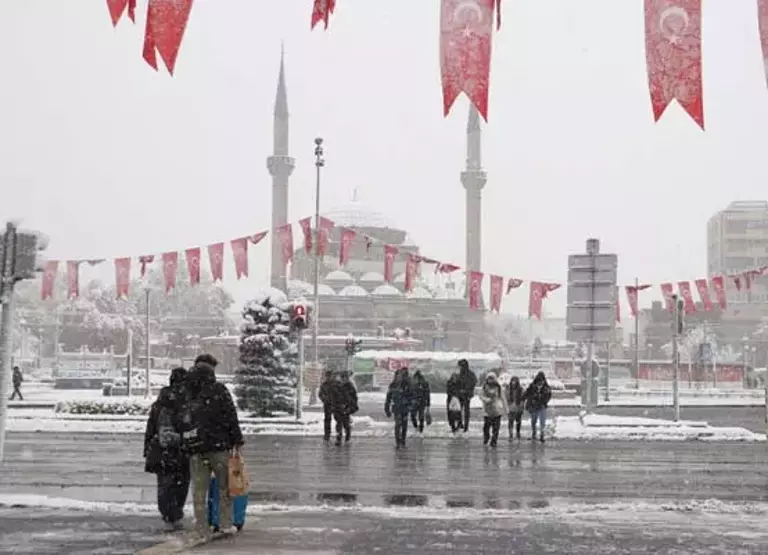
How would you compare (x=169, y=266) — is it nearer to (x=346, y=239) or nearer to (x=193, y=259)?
(x=193, y=259)

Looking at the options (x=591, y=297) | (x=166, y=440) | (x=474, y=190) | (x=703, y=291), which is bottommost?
(x=166, y=440)

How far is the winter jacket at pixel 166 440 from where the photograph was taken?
9117 millimetres

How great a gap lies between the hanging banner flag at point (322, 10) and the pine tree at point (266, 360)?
13.5 m

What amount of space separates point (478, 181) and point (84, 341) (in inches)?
1419

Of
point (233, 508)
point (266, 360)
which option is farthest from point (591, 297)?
point (233, 508)

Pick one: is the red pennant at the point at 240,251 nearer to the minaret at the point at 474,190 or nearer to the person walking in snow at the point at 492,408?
the person walking in snow at the point at 492,408

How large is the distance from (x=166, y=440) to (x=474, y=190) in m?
81.1

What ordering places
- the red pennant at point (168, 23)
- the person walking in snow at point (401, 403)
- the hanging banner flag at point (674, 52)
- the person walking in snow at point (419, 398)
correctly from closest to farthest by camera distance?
the red pennant at point (168, 23) → the hanging banner flag at point (674, 52) → the person walking in snow at point (401, 403) → the person walking in snow at point (419, 398)

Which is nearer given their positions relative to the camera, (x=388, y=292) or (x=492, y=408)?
(x=492, y=408)

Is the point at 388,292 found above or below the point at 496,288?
above

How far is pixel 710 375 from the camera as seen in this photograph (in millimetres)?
59844

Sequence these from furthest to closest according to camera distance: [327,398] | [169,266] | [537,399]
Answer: [169,266]
[537,399]
[327,398]

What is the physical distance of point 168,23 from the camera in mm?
Result: 10719

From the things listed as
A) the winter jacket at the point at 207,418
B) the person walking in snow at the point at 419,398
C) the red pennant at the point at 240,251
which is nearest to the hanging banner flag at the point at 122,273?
the red pennant at the point at 240,251
